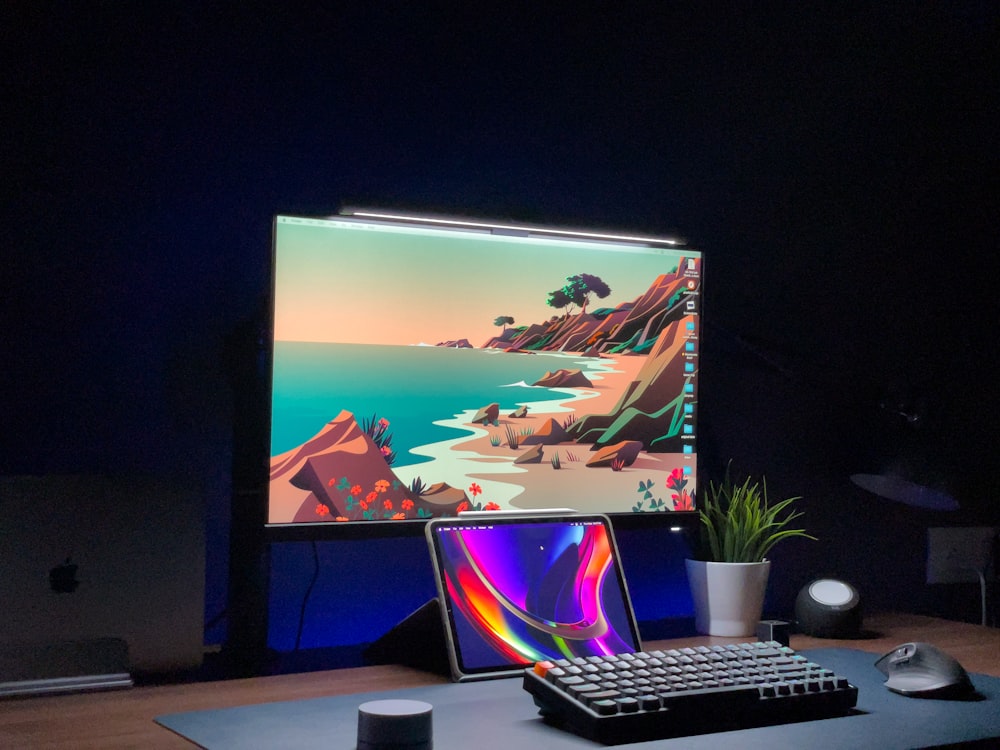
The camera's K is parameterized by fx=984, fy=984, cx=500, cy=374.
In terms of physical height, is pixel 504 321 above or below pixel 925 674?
above

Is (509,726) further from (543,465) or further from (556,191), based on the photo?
(556,191)

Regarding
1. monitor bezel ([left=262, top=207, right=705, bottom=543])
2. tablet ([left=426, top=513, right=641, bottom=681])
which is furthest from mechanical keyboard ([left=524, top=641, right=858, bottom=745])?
monitor bezel ([left=262, top=207, right=705, bottom=543])

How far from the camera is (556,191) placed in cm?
158

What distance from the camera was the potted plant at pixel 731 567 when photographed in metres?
1.36

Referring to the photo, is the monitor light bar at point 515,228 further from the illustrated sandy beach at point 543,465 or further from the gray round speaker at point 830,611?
the gray round speaker at point 830,611

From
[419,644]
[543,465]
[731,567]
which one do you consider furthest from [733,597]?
[419,644]

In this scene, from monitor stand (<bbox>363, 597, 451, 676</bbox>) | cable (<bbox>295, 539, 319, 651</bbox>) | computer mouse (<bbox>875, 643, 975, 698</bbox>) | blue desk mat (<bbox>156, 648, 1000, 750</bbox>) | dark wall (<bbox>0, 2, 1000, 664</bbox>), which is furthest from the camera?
cable (<bbox>295, 539, 319, 651</bbox>)

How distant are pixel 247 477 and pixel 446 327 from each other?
32 centimetres

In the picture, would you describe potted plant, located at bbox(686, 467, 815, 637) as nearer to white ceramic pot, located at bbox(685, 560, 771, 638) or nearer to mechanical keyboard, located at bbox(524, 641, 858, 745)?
white ceramic pot, located at bbox(685, 560, 771, 638)

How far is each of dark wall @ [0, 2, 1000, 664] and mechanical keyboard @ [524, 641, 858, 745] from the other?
494 mm

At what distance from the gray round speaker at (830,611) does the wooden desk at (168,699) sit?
0.03 metres

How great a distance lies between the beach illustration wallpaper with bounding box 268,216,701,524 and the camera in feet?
3.95

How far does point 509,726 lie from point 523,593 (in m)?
0.28

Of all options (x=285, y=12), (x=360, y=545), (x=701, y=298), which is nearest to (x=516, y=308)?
(x=701, y=298)
